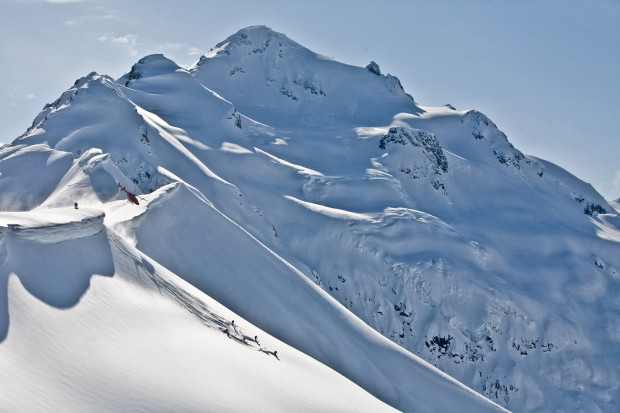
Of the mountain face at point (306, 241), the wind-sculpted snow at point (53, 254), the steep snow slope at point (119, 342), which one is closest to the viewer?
the steep snow slope at point (119, 342)

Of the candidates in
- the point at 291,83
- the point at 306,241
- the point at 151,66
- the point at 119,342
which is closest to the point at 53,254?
the point at 119,342

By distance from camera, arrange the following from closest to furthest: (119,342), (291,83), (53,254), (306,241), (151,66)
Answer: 1. (119,342)
2. (53,254)
3. (306,241)
4. (151,66)
5. (291,83)

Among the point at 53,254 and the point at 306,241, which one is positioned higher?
the point at 306,241

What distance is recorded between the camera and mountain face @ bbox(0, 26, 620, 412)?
83.1ft

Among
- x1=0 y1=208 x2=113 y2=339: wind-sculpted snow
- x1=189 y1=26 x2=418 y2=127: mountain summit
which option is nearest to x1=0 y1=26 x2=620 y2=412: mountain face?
x1=0 y1=208 x2=113 y2=339: wind-sculpted snow

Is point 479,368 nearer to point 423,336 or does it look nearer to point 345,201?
point 423,336

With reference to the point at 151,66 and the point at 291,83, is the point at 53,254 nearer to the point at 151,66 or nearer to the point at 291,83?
the point at 151,66

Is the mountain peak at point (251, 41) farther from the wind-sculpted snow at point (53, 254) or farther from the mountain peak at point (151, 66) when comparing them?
the wind-sculpted snow at point (53, 254)

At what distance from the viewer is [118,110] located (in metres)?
59.2

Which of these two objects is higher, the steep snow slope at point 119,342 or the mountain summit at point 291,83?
the mountain summit at point 291,83

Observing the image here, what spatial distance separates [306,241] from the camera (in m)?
68.3

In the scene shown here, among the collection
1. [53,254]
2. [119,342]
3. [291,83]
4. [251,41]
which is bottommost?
[119,342]

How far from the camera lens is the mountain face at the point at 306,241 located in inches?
998

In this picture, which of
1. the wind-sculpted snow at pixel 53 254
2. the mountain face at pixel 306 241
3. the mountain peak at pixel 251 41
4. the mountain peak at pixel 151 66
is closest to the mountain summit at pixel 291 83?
the mountain peak at pixel 251 41
